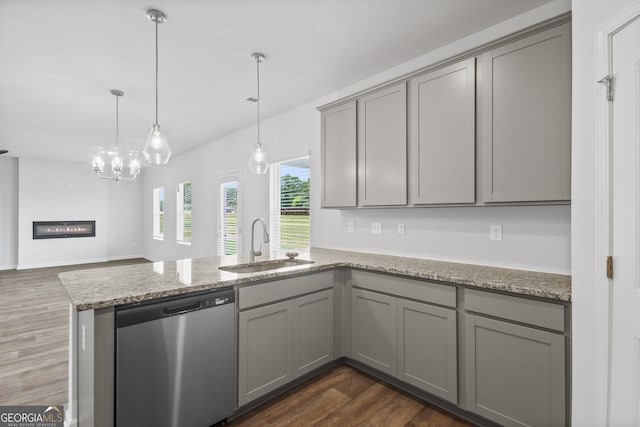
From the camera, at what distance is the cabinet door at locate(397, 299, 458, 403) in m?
2.04

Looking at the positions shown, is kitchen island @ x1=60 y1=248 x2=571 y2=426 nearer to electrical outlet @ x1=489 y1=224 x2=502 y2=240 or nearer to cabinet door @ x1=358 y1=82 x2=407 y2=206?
electrical outlet @ x1=489 y1=224 x2=502 y2=240

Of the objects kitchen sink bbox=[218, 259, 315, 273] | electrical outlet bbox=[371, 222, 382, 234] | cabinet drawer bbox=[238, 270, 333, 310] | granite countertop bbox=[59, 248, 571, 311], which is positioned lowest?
cabinet drawer bbox=[238, 270, 333, 310]

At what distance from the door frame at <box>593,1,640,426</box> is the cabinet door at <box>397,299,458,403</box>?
2.47 feet

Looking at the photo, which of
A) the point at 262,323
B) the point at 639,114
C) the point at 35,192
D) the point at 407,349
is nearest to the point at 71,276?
the point at 262,323

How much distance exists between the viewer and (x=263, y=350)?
2115 mm

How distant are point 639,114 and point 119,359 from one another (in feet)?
8.17

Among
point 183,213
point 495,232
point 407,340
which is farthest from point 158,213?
point 495,232

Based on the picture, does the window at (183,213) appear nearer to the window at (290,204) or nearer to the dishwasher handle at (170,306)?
the window at (290,204)

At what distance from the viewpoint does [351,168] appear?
10.0 feet

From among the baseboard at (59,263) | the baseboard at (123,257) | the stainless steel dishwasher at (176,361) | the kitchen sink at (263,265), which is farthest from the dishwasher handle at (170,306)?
the baseboard at (123,257)

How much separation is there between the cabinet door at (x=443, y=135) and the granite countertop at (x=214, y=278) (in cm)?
54

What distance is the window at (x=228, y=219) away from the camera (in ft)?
17.6

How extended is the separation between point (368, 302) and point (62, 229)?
897 centimetres

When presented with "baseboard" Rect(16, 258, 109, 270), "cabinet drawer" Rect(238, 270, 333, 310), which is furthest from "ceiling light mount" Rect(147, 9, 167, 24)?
"baseboard" Rect(16, 258, 109, 270)
